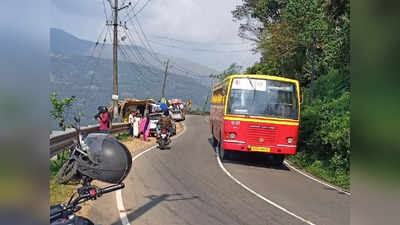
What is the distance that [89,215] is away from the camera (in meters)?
6.79

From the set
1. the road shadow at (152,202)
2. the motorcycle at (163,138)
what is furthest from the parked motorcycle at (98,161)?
the motorcycle at (163,138)

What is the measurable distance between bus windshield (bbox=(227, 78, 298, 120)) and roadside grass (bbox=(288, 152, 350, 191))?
2.08 meters

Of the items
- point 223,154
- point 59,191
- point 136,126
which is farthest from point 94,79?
point 59,191

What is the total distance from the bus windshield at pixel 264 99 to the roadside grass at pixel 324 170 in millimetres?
2085

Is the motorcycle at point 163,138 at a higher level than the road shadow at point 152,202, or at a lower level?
higher

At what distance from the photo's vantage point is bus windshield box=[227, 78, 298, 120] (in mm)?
13695

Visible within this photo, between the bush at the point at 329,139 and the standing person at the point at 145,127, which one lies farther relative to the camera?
the standing person at the point at 145,127

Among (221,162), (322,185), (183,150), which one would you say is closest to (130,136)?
(183,150)

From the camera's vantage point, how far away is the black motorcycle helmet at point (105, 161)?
3064 mm

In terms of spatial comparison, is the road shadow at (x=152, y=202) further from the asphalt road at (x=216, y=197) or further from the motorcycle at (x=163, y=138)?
the motorcycle at (x=163, y=138)

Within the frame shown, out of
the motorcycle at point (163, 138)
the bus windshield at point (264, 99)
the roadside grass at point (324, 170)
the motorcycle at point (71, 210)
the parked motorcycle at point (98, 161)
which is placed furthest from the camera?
the motorcycle at point (163, 138)
